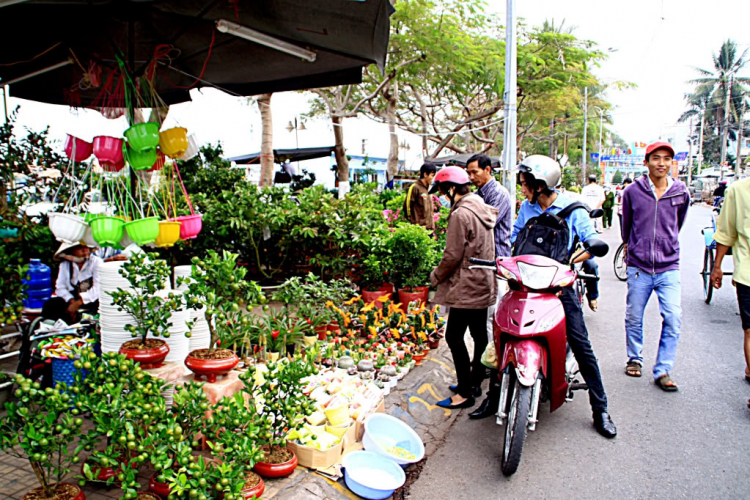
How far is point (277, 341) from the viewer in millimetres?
4453

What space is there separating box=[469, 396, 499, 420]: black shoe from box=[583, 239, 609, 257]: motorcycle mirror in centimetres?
142

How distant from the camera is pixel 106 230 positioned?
10.9 ft

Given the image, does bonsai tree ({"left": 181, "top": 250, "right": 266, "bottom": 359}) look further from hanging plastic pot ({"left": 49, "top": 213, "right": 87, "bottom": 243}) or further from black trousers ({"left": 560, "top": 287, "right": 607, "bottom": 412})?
black trousers ({"left": 560, "top": 287, "right": 607, "bottom": 412})

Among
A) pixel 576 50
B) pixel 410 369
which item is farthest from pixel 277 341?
pixel 576 50

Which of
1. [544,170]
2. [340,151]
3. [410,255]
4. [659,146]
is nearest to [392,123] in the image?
[340,151]

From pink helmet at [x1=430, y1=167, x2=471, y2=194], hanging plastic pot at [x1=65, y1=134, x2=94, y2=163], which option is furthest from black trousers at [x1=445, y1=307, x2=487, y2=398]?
hanging plastic pot at [x1=65, y1=134, x2=94, y2=163]

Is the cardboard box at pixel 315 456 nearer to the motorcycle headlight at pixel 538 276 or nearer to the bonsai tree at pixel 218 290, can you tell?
the bonsai tree at pixel 218 290

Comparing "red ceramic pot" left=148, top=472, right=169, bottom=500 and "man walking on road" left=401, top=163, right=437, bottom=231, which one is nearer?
"red ceramic pot" left=148, top=472, right=169, bottom=500

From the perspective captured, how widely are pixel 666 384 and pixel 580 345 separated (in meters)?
1.26

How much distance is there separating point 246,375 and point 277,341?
1477mm

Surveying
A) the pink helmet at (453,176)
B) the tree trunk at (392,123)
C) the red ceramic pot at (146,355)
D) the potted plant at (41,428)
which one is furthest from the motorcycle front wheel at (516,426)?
the tree trunk at (392,123)

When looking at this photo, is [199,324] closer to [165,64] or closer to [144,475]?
[144,475]

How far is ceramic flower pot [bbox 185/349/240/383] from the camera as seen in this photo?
316 cm

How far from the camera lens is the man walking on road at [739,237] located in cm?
424
